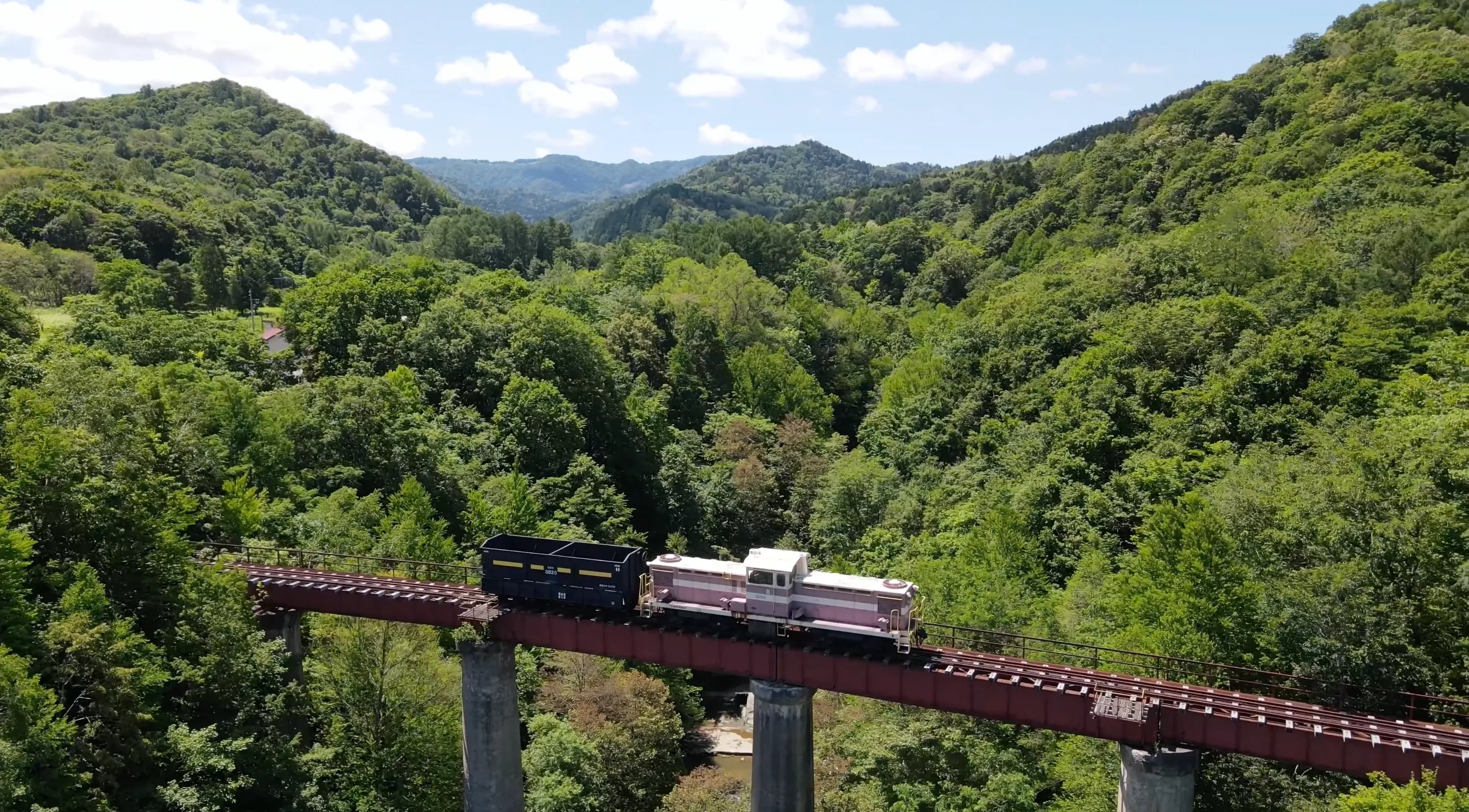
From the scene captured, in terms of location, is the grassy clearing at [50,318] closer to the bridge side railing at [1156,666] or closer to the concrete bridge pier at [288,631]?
the bridge side railing at [1156,666]

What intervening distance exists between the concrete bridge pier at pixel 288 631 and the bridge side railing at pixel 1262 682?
29.9 m

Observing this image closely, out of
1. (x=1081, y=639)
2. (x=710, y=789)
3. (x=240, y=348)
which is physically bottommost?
(x=710, y=789)

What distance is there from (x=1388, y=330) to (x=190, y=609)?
68.0 meters

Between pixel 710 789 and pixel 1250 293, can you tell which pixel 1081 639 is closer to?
pixel 710 789

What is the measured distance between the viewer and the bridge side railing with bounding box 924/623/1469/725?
27.8 metres

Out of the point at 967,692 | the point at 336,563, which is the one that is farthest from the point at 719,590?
the point at 336,563

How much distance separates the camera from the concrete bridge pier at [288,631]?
130 feet

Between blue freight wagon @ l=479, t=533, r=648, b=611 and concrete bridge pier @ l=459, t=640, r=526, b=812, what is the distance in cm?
277

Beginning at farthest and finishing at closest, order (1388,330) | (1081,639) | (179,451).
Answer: (1388,330) < (179,451) < (1081,639)

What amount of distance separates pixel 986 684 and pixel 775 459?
58.1 meters

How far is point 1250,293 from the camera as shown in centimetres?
7088

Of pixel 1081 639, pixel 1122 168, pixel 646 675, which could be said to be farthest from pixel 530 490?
pixel 1122 168

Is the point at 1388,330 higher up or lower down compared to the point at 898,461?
higher up

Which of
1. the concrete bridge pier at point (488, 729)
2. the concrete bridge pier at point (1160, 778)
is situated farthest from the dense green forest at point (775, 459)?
the concrete bridge pier at point (1160, 778)
